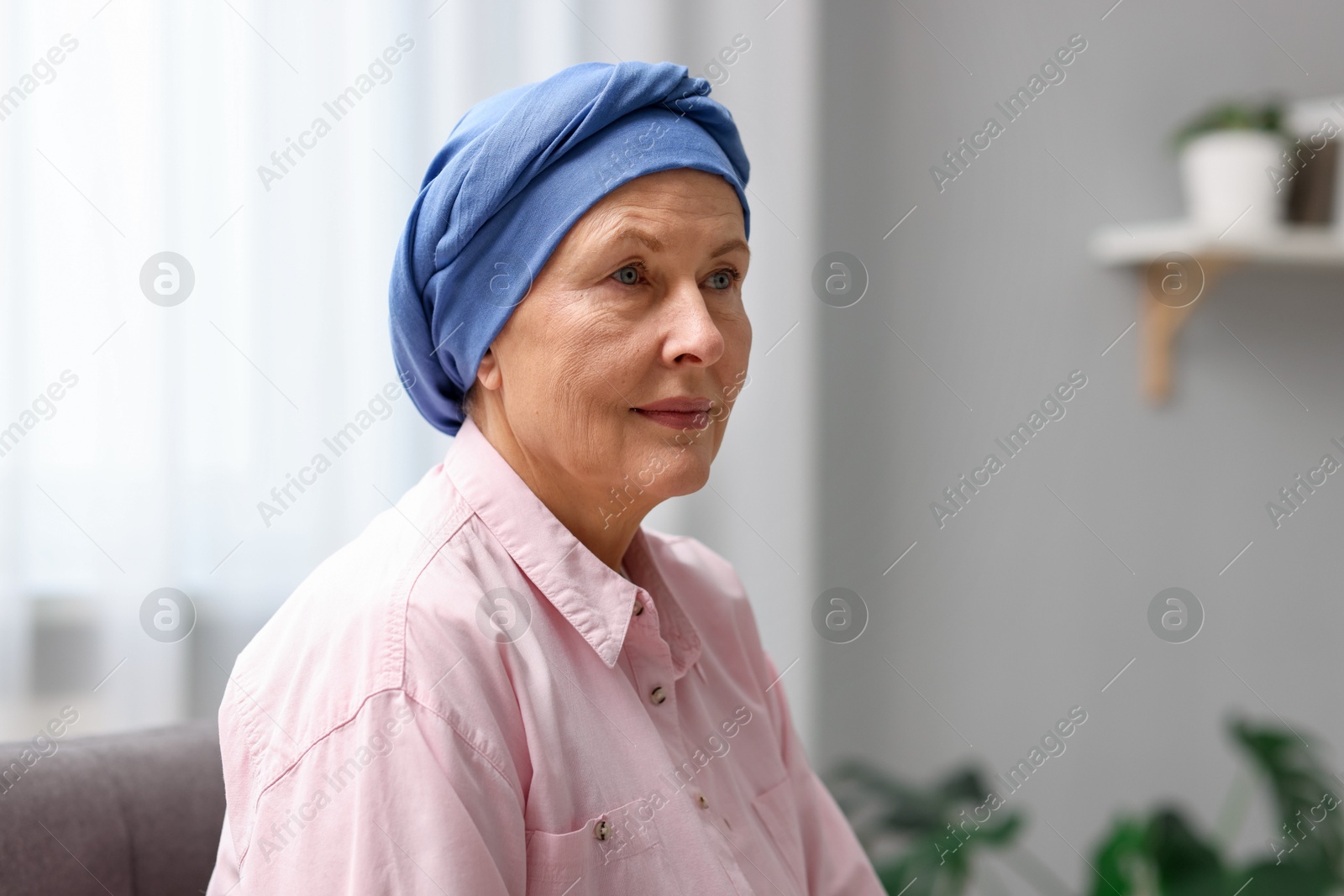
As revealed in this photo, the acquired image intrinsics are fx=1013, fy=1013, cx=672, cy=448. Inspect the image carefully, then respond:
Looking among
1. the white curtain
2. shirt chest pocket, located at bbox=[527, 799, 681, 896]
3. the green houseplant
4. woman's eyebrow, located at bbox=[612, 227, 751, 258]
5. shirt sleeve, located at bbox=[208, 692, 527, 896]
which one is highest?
the white curtain

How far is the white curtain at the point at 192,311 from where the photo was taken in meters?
1.26

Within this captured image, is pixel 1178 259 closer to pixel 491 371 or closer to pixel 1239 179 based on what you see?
pixel 1239 179

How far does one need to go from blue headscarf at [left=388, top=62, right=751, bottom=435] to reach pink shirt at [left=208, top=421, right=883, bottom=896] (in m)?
0.13

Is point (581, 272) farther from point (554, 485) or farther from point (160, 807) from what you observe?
point (160, 807)

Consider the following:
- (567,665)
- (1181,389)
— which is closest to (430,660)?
(567,665)

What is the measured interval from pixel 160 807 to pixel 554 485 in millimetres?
479

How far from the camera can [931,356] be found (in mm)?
2088

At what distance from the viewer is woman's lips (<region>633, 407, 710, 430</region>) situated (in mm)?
924

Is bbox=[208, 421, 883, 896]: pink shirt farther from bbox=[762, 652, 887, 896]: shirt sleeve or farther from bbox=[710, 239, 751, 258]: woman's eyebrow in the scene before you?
bbox=[710, 239, 751, 258]: woman's eyebrow

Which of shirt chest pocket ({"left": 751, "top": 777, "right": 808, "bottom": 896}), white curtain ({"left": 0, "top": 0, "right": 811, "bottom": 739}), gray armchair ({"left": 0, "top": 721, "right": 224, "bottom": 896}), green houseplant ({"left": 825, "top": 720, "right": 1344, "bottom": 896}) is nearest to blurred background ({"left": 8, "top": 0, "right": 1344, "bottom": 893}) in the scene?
white curtain ({"left": 0, "top": 0, "right": 811, "bottom": 739})

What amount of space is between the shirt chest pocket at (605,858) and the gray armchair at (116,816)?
1.28 ft

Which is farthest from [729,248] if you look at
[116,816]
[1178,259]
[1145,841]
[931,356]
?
[1178,259]

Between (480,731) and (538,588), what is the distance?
0.53ft

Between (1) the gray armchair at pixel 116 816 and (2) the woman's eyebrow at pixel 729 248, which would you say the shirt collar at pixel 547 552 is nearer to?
(2) the woman's eyebrow at pixel 729 248
